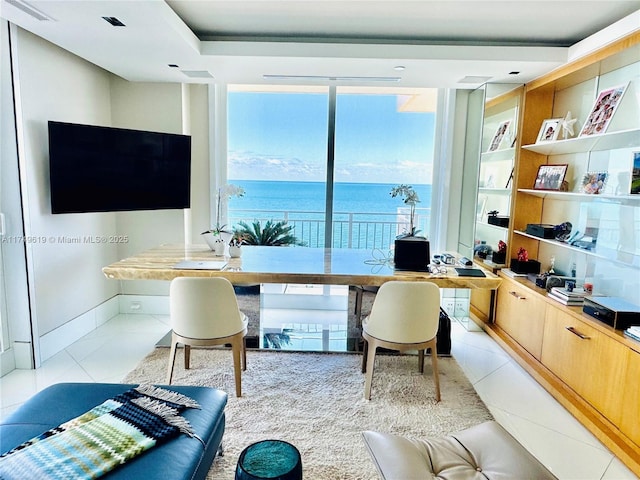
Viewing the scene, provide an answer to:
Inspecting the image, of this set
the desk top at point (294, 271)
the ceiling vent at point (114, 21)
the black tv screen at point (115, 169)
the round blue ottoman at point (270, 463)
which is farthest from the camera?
the black tv screen at point (115, 169)

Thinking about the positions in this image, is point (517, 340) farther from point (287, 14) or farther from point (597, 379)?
point (287, 14)

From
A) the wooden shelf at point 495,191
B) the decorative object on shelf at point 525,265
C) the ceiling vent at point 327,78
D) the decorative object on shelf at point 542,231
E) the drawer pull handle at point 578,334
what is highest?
the ceiling vent at point 327,78

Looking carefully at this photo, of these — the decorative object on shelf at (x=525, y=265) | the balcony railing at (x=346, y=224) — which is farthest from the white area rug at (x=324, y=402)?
the balcony railing at (x=346, y=224)

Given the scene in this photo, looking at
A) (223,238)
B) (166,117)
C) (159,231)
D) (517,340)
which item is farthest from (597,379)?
(166,117)

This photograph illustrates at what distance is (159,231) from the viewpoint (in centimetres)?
416

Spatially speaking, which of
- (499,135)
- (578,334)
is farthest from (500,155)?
(578,334)

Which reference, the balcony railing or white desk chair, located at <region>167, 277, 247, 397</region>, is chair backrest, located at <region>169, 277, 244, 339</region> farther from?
the balcony railing

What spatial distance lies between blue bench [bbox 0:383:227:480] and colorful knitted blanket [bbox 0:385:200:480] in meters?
0.04

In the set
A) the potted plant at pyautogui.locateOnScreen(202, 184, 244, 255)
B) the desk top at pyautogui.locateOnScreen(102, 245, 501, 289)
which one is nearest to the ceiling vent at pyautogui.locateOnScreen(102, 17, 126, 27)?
the potted plant at pyautogui.locateOnScreen(202, 184, 244, 255)

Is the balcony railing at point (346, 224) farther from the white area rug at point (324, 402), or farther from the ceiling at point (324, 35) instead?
the white area rug at point (324, 402)

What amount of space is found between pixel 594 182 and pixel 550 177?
50 cm

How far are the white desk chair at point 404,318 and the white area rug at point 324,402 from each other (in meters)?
0.19

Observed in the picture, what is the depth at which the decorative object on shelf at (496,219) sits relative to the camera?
3703mm

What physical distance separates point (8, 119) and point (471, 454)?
344cm
